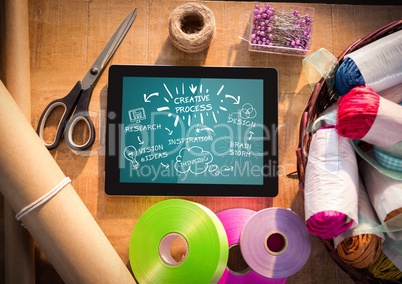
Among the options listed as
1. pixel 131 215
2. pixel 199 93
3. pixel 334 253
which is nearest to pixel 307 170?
pixel 334 253

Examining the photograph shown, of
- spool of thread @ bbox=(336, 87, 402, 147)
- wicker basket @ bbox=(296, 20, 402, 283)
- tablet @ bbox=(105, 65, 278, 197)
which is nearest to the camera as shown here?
spool of thread @ bbox=(336, 87, 402, 147)

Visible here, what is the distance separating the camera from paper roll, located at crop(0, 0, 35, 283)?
98 cm

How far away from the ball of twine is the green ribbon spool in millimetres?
A: 353

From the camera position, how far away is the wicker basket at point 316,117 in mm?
932

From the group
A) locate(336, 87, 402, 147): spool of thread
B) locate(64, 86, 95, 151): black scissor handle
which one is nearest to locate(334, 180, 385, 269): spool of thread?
locate(336, 87, 402, 147): spool of thread

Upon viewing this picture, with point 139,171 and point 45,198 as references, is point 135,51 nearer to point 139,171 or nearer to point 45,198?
point 139,171

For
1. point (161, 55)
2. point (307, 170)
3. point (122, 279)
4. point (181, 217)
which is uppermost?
point (161, 55)

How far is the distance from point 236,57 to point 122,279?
570 millimetres

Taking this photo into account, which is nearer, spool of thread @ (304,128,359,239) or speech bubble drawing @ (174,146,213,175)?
spool of thread @ (304,128,359,239)

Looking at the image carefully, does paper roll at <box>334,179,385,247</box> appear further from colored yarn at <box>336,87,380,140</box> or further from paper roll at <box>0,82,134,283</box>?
paper roll at <box>0,82,134,283</box>

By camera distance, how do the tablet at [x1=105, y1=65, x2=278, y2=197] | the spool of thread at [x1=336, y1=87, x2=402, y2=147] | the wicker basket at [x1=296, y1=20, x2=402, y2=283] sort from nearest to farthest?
the spool of thread at [x1=336, y1=87, x2=402, y2=147] < the wicker basket at [x1=296, y1=20, x2=402, y2=283] < the tablet at [x1=105, y1=65, x2=278, y2=197]

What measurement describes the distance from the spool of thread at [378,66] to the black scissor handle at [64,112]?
23.8 inches

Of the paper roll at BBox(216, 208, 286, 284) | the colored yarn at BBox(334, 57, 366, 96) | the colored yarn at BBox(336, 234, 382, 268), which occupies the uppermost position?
the colored yarn at BBox(334, 57, 366, 96)

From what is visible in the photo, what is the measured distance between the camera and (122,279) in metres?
0.92
